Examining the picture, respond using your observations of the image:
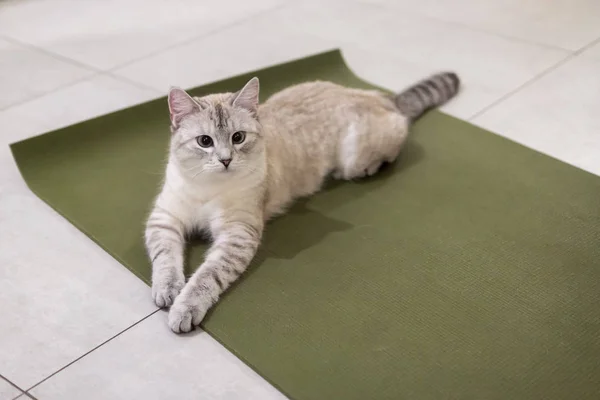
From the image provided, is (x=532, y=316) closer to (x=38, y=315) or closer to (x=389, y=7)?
(x=38, y=315)

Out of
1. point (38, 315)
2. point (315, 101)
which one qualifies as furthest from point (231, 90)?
point (38, 315)

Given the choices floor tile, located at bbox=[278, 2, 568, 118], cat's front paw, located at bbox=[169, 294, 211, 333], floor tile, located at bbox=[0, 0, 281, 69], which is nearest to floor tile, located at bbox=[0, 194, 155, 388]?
cat's front paw, located at bbox=[169, 294, 211, 333]

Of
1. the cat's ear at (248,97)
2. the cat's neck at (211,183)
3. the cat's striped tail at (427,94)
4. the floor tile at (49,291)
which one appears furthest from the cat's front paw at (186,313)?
the cat's striped tail at (427,94)

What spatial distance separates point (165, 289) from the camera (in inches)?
77.2

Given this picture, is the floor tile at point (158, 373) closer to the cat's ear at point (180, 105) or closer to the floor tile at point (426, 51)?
the cat's ear at point (180, 105)

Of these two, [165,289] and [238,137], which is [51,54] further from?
[165,289]

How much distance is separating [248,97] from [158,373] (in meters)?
0.89

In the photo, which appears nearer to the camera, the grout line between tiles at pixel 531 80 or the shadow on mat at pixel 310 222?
the shadow on mat at pixel 310 222

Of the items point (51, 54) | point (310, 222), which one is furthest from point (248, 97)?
point (51, 54)

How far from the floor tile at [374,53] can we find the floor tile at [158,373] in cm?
175

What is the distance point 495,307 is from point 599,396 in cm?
38

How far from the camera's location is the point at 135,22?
4211mm

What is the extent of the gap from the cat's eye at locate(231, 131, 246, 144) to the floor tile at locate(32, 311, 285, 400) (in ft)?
1.99

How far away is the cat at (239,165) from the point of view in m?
2.01
